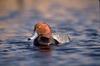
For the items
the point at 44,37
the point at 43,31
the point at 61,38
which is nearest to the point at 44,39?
the point at 44,37

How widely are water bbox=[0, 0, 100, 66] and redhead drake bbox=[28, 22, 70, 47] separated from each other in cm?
33

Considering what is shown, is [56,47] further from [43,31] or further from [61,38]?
[61,38]

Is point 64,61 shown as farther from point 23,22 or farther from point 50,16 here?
point 50,16

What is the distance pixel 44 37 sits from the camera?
66.6 feet

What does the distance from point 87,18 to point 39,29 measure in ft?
38.7

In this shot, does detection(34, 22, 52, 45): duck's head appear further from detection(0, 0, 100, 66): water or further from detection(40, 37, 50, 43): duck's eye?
detection(0, 0, 100, 66): water

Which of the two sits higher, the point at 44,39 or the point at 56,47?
the point at 44,39

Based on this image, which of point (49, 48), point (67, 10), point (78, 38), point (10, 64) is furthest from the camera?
point (67, 10)

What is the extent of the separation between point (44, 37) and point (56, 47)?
0.61 metres

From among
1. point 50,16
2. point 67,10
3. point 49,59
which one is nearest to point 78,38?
point 49,59

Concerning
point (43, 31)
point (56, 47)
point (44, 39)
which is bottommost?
point (56, 47)

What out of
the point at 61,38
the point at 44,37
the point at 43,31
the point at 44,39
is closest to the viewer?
the point at 43,31

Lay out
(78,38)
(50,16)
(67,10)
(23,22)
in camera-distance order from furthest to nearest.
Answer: (67,10) → (50,16) → (23,22) → (78,38)

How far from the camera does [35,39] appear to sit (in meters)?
20.7
